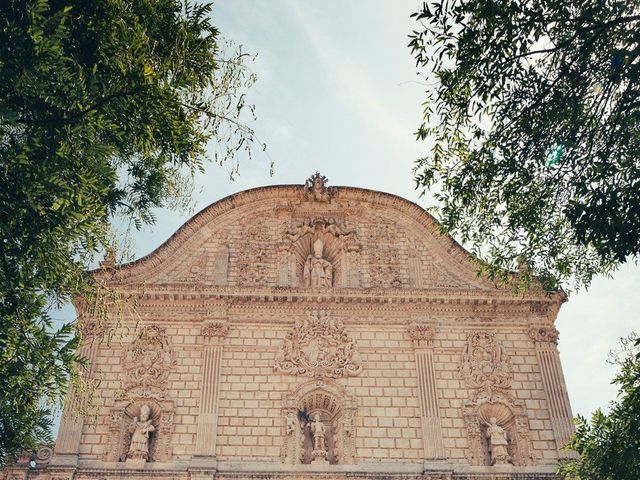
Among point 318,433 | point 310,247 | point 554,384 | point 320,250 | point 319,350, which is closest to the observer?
point 318,433

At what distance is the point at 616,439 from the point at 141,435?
988 centimetres

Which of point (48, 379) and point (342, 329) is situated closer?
point (48, 379)

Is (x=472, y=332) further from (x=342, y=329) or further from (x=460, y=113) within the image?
(x=460, y=113)

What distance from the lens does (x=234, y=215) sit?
62.3 ft

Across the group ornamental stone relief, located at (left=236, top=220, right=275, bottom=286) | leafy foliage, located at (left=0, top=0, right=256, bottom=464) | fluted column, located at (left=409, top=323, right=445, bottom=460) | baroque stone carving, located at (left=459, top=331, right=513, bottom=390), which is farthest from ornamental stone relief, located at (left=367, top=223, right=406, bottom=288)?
leafy foliage, located at (left=0, top=0, right=256, bottom=464)

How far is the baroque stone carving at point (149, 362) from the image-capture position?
52.7ft

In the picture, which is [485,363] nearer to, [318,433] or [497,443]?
[497,443]

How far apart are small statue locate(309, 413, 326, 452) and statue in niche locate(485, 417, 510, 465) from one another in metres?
3.70

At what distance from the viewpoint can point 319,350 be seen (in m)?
16.6

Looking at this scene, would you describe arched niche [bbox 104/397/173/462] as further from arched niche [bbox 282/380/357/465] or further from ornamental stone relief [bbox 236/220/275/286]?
ornamental stone relief [bbox 236/220/275/286]

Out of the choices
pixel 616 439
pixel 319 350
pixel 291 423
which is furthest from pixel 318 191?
pixel 616 439

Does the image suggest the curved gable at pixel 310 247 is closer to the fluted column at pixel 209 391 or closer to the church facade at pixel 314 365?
the church facade at pixel 314 365

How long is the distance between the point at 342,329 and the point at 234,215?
4498mm

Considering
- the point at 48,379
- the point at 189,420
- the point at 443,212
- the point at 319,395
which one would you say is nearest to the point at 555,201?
the point at 443,212
